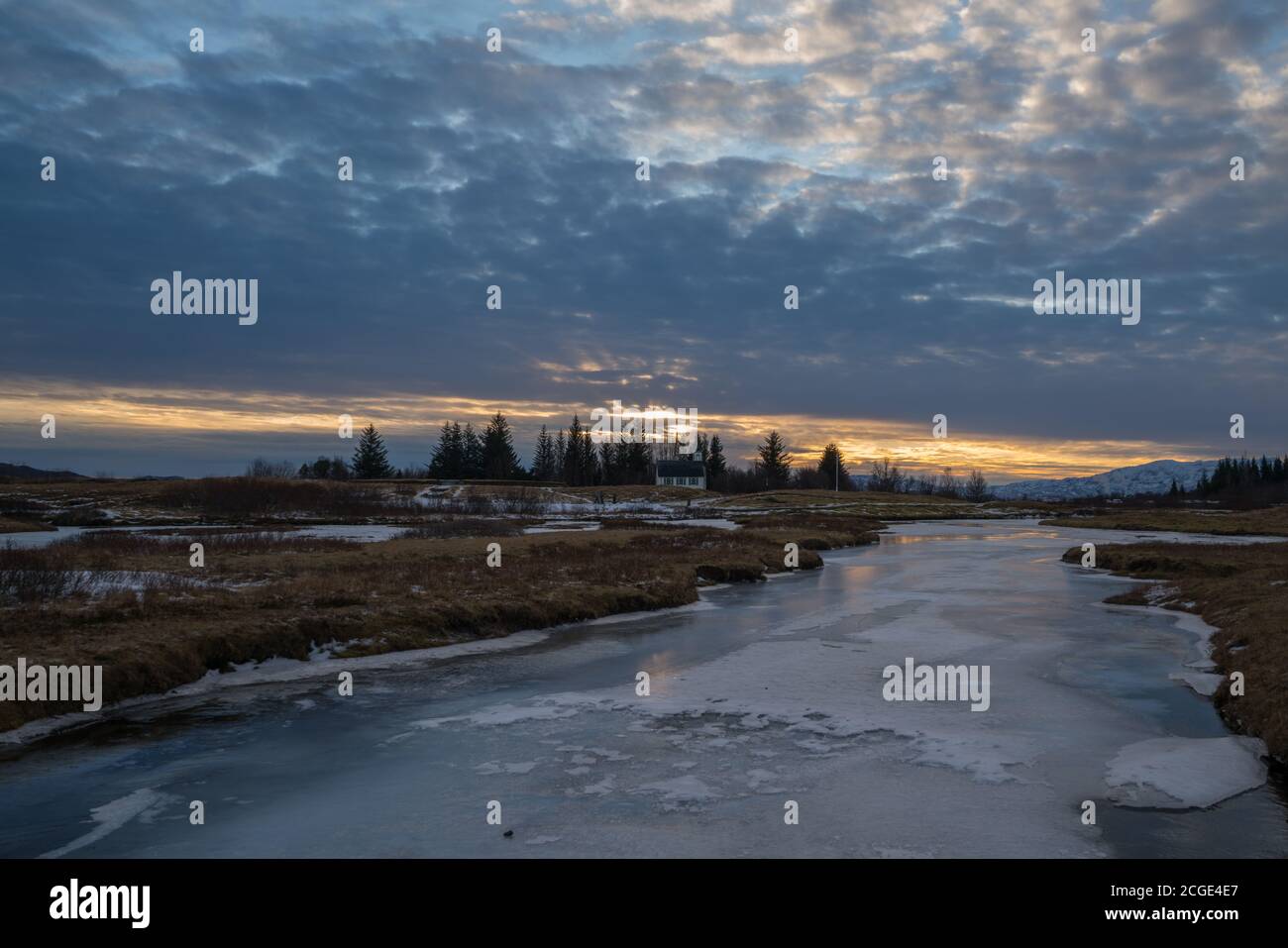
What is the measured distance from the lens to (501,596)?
23.6 meters

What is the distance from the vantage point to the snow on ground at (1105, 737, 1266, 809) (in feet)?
32.3

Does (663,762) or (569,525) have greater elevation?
(569,525)

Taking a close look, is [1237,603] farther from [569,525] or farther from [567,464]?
[567,464]

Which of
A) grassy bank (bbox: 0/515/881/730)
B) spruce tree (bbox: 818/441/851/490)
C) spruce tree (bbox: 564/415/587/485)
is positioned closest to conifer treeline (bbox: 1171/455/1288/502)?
spruce tree (bbox: 818/441/851/490)

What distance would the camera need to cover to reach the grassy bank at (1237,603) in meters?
12.9

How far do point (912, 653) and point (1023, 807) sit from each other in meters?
9.61

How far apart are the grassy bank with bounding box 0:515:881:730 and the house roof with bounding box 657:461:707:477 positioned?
99.9 meters

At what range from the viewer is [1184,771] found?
10734mm

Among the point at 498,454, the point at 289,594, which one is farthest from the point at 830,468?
the point at 289,594

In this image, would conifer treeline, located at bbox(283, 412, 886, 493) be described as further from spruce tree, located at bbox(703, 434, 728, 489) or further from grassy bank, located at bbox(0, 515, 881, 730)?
grassy bank, located at bbox(0, 515, 881, 730)

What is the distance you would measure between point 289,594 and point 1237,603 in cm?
2662

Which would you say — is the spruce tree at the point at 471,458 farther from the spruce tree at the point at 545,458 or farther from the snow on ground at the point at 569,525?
the snow on ground at the point at 569,525
